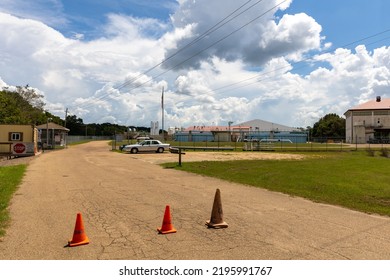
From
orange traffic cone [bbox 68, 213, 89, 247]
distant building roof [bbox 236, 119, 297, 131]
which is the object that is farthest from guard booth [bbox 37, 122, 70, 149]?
distant building roof [bbox 236, 119, 297, 131]

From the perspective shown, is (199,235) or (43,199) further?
(43,199)

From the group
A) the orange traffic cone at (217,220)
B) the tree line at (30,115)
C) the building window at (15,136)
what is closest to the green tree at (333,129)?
the tree line at (30,115)

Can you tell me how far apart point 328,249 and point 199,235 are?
7.34 feet

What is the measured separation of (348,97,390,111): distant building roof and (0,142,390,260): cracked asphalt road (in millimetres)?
101173

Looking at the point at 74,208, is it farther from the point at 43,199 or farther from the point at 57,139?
the point at 57,139

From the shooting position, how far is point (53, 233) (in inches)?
259

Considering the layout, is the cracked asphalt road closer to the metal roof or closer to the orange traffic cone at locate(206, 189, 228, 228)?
the orange traffic cone at locate(206, 189, 228, 228)

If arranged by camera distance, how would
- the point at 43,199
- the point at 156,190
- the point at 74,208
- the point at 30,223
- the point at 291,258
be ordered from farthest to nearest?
1. the point at 156,190
2. the point at 43,199
3. the point at 74,208
4. the point at 30,223
5. the point at 291,258

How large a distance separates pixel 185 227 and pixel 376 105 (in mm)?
108524

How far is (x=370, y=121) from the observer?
99.3m

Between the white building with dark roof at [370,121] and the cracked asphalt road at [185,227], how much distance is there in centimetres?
9538

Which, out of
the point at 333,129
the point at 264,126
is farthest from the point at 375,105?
the point at 264,126

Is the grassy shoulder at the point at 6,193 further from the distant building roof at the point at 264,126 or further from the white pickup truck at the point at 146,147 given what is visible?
the distant building roof at the point at 264,126
